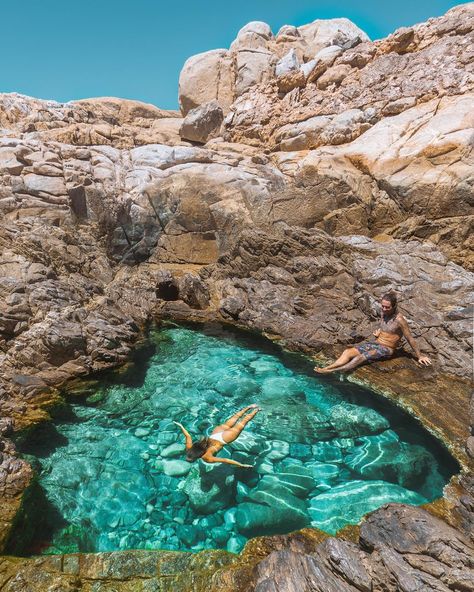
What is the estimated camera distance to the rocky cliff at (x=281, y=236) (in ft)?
20.6

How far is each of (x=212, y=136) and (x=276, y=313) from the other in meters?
15.8

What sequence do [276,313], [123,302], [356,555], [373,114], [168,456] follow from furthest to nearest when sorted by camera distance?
[373,114] < [123,302] < [276,313] < [168,456] < [356,555]

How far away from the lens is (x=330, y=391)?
9.93 meters

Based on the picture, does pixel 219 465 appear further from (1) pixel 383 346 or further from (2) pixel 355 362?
(1) pixel 383 346

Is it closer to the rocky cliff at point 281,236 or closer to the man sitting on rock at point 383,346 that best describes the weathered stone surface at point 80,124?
the rocky cliff at point 281,236

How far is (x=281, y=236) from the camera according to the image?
49.8 feet

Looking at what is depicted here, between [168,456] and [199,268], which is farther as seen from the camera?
[199,268]

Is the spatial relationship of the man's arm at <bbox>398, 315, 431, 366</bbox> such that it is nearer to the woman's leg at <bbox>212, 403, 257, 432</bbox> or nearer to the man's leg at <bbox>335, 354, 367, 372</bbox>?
the man's leg at <bbox>335, 354, 367, 372</bbox>

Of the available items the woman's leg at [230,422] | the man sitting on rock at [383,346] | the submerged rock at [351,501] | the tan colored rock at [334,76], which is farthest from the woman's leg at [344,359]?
the tan colored rock at [334,76]

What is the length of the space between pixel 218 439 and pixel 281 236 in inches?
369

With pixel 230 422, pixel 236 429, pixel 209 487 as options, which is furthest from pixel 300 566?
pixel 230 422

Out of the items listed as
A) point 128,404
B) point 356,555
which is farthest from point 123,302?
point 356,555

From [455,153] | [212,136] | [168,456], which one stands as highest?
[212,136]

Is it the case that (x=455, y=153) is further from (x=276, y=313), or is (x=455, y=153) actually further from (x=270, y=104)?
(x=270, y=104)
